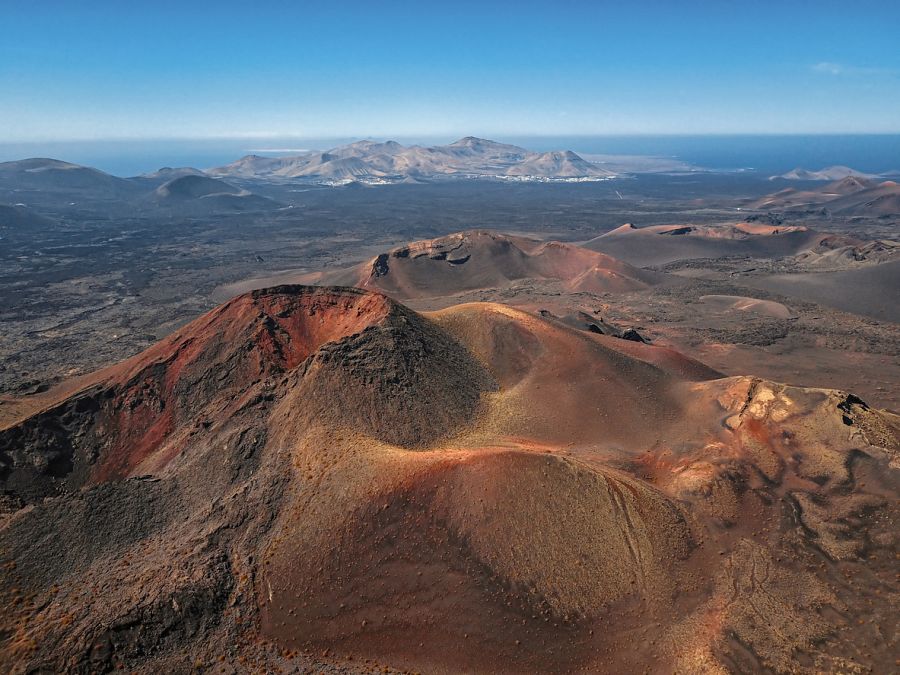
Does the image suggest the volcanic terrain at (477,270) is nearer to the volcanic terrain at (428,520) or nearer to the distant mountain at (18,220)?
the volcanic terrain at (428,520)

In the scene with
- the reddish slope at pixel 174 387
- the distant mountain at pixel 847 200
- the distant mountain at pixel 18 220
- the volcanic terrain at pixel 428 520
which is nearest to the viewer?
the volcanic terrain at pixel 428 520

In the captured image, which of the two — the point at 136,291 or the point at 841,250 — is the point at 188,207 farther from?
the point at 841,250

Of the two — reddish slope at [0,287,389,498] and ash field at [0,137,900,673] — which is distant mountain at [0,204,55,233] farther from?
reddish slope at [0,287,389,498]

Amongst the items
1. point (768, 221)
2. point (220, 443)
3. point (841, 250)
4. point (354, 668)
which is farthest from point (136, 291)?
point (768, 221)

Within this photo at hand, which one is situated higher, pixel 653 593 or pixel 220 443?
pixel 220 443

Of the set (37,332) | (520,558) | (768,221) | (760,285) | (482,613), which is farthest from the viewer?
(768,221)

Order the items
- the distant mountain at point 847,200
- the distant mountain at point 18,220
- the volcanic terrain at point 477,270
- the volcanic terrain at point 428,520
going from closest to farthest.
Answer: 1. the volcanic terrain at point 428,520
2. the volcanic terrain at point 477,270
3. the distant mountain at point 18,220
4. the distant mountain at point 847,200

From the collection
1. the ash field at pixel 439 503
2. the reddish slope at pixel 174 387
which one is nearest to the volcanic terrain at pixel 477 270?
the ash field at pixel 439 503

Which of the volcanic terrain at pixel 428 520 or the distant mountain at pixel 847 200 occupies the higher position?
the distant mountain at pixel 847 200

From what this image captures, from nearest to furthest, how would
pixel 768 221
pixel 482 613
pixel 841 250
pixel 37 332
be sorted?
pixel 482 613 < pixel 37 332 < pixel 841 250 < pixel 768 221
